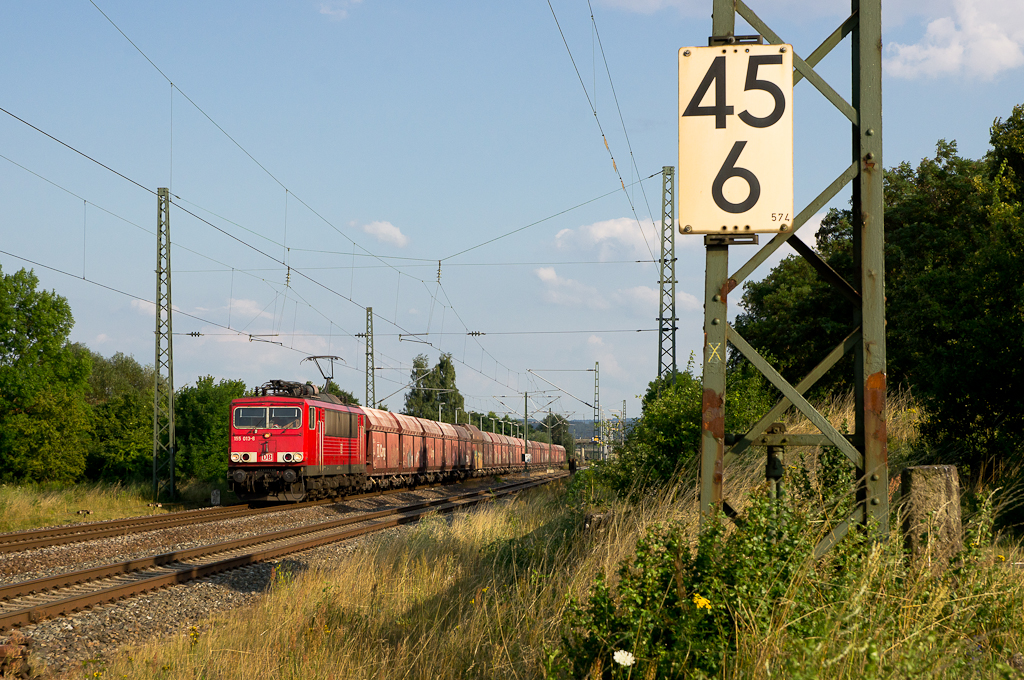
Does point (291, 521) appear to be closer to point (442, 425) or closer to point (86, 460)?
point (442, 425)

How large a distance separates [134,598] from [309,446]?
1437cm

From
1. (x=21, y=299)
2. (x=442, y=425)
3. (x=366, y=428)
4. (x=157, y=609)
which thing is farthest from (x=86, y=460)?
(x=157, y=609)

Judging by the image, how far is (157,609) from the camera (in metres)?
9.05

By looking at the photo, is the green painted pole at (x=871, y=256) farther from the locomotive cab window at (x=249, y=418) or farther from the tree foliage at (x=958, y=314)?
the locomotive cab window at (x=249, y=418)

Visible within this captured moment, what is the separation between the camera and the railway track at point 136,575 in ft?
28.5

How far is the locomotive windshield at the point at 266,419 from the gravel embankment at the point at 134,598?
18.3 ft

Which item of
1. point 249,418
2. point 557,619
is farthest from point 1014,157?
point 249,418

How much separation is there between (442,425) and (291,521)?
76.9 feet

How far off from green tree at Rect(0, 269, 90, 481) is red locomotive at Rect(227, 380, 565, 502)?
71.3 ft

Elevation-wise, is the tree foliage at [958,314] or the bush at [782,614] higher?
the tree foliage at [958,314]

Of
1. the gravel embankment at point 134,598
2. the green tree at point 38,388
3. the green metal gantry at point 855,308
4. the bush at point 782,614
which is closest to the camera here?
the bush at point 782,614

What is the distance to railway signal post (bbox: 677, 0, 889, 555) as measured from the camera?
5020mm

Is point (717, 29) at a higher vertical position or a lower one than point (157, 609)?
higher

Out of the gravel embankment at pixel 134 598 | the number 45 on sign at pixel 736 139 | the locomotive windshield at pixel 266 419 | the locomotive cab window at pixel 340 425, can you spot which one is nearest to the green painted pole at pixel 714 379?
the number 45 on sign at pixel 736 139
